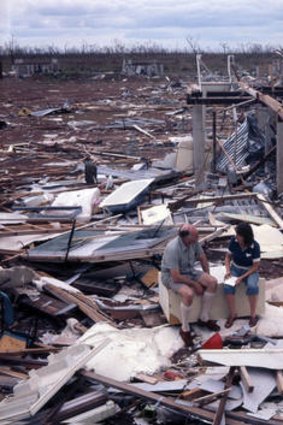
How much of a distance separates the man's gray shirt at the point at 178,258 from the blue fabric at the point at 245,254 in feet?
Answer: 1.40

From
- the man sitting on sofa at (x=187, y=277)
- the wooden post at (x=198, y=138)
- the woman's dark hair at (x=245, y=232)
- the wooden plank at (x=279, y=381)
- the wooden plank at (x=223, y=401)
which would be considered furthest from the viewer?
the wooden post at (x=198, y=138)

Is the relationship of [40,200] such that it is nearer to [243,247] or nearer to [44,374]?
[243,247]

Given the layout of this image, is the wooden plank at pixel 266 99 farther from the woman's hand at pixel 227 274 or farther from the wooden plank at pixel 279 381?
the wooden plank at pixel 279 381

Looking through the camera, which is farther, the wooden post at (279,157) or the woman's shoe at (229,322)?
the wooden post at (279,157)

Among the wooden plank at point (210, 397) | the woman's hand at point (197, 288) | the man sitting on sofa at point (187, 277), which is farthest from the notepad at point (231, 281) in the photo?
the wooden plank at point (210, 397)

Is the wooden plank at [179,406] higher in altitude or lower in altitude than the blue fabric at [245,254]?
lower

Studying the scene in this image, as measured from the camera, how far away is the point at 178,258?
7.98 metres

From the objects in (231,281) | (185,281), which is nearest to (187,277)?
(185,281)

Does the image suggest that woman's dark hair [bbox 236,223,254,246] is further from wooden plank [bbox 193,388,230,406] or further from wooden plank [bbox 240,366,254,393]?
wooden plank [bbox 193,388,230,406]

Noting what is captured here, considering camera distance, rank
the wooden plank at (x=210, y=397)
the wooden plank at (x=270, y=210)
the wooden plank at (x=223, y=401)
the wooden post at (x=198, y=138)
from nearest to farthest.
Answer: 1. the wooden plank at (x=223, y=401)
2. the wooden plank at (x=210, y=397)
3. the wooden plank at (x=270, y=210)
4. the wooden post at (x=198, y=138)

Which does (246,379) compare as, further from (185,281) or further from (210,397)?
(185,281)

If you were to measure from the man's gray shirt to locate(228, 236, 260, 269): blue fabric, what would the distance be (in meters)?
0.43

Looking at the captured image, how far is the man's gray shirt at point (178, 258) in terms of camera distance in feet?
26.1

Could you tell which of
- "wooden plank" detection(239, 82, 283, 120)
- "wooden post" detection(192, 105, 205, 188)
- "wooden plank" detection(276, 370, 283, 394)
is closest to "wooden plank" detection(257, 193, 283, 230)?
"wooden plank" detection(239, 82, 283, 120)
